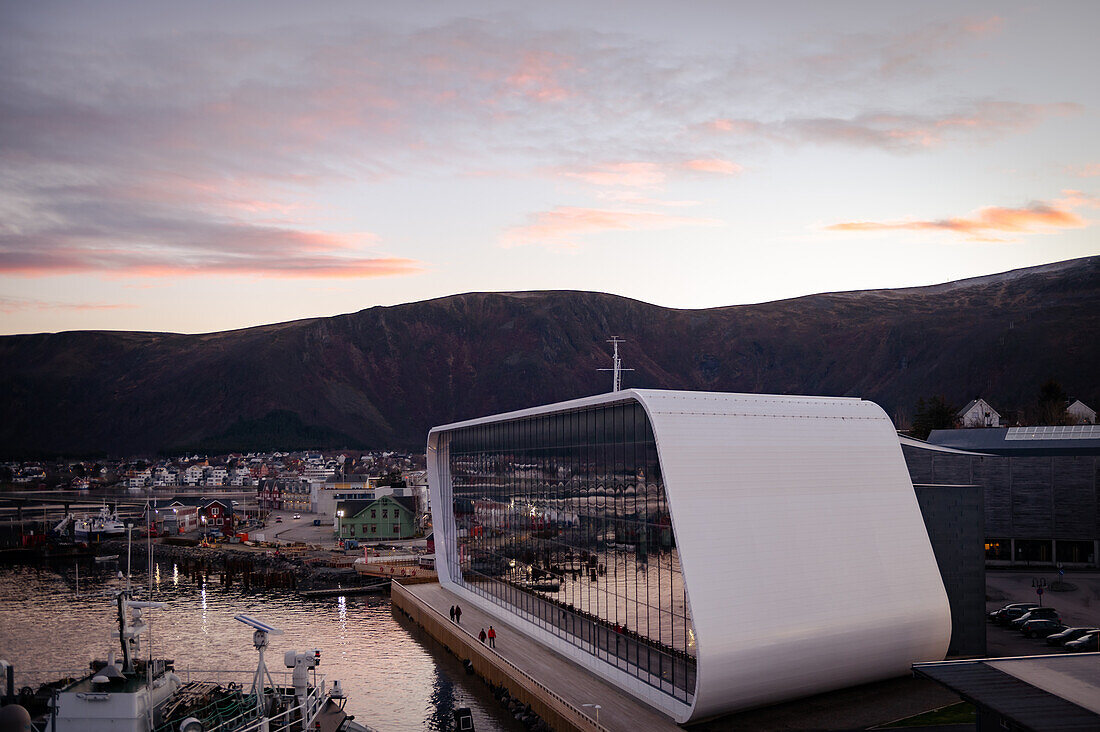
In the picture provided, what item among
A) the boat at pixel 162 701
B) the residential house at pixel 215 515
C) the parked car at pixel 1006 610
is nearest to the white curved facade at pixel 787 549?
the boat at pixel 162 701

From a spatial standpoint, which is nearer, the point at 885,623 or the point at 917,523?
the point at 885,623

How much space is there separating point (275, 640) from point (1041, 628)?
41042mm

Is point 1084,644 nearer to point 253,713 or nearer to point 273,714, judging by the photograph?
point 273,714

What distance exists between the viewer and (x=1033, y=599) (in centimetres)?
4866

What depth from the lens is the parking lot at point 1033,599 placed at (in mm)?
38406

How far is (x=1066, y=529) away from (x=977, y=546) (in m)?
27.6

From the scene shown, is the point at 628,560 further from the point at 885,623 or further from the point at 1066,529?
the point at 1066,529

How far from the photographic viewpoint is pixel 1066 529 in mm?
59156

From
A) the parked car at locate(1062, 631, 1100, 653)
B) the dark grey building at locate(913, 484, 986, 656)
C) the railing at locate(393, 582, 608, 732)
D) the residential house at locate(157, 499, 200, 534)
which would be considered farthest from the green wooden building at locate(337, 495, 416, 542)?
the parked car at locate(1062, 631, 1100, 653)

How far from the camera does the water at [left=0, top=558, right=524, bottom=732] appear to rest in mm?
38562

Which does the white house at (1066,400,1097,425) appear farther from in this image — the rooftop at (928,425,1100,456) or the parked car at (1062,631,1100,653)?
the parked car at (1062,631,1100,653)

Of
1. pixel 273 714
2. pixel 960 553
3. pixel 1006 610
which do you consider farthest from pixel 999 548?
pixel 273 714

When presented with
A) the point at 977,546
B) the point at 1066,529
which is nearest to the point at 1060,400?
the point at 1066,529

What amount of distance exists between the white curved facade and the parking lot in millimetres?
7845
